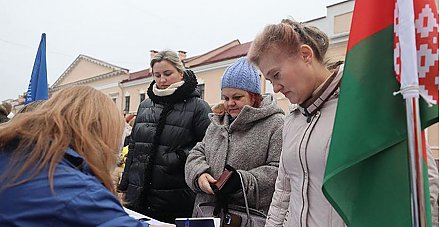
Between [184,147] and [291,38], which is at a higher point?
[291,38]

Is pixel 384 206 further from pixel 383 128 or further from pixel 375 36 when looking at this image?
pixel 375 36

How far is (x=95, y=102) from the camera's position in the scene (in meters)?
1.24

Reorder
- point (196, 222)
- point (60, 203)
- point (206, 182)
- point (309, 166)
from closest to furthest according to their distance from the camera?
point (60, 203)
point (309, 166)
point (196, 222)
point (206, 182)

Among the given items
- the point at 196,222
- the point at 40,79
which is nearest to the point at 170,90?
the point at 196,222

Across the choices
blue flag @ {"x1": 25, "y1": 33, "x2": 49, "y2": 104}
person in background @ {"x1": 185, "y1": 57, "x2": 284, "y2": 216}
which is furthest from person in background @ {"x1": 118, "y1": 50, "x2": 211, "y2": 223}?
blue flag @ {"x1": 25, "y1": 33, "x2": 49, "y2": 104}

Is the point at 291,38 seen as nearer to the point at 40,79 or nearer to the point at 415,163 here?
the point at 415,163

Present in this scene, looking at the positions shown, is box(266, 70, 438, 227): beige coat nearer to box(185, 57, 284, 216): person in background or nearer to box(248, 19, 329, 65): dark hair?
box(248, 19, 329, 65): dark hair

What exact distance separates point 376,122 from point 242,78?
1.10 meters

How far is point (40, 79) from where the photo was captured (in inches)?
162

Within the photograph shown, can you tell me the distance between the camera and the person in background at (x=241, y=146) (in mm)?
1982

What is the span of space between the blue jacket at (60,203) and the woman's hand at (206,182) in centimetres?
93

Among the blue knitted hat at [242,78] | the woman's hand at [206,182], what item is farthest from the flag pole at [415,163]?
the blue knitted hat at [242,78]

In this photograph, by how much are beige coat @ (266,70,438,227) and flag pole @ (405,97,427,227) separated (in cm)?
25

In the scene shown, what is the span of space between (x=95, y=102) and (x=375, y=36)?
774mm
